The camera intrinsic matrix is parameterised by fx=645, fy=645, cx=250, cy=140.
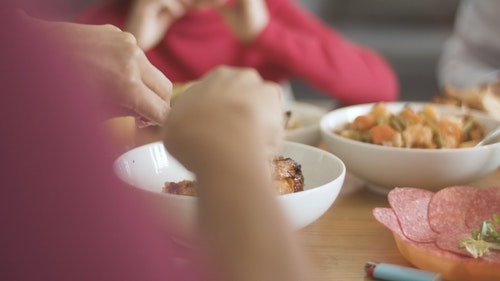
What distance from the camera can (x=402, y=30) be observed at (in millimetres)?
3145

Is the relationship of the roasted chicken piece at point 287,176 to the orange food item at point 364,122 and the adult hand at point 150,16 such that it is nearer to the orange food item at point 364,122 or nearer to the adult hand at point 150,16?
the orange food item at point 364,122

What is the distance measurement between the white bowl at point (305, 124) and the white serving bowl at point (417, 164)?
117 millimetres

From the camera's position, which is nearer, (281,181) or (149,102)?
(149,102)

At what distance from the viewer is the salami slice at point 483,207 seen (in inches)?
30.3

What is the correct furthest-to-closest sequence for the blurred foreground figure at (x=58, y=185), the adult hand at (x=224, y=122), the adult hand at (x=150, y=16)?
the adult hand at (x=150, y=16)
the adult hand at (x=224, y=122)
the blurred foreground figure at (x=58, y=185)

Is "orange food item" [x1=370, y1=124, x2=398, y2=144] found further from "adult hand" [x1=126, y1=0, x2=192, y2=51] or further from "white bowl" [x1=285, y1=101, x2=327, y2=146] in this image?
"adult hand" [x1=126, y1=0, x2=192, y2=51]

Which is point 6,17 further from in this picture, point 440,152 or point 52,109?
point 440,152

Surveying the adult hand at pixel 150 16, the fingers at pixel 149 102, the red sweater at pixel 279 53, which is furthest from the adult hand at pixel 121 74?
the red sweater at pixel 279 53

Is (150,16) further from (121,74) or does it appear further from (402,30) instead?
(402,30)

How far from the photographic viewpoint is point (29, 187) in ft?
1.19

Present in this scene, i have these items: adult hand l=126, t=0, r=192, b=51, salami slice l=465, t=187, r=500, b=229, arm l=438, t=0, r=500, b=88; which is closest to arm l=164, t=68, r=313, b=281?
salami slice l=465, t=187, r=500, b=229

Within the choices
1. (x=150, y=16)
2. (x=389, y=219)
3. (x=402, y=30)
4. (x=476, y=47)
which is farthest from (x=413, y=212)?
(x=402, y=30)

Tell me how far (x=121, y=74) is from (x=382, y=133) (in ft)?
1.63

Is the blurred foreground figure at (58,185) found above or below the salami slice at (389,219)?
above
